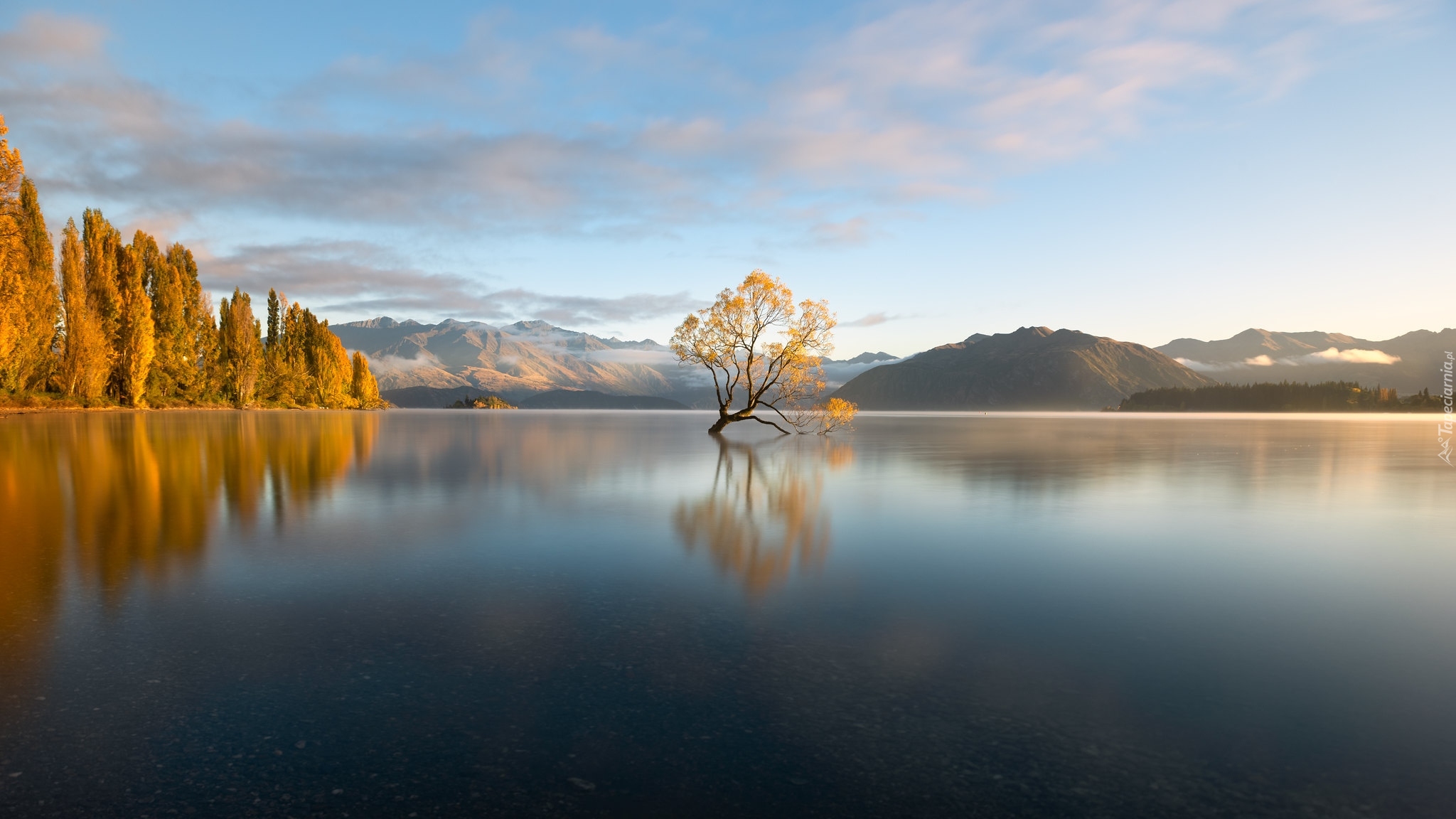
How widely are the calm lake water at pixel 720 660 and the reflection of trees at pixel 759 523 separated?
15 cm

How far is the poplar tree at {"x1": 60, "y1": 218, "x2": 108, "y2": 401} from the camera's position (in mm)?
74244

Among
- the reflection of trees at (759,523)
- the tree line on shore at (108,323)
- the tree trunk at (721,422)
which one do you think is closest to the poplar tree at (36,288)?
the tree line on shore at (108,323)

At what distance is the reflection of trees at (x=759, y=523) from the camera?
11.5 meters

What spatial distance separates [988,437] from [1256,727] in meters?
52.7

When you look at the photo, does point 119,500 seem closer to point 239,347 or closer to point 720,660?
point 720,660

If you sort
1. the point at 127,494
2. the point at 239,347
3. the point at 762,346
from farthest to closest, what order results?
the point at 239,347 → the point at 762,346 → the point at 127,494

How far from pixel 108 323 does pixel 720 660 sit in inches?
3859

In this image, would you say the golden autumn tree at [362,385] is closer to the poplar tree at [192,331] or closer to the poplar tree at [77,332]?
the poplar tree at [192,331]

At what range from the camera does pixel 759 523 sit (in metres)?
15.6

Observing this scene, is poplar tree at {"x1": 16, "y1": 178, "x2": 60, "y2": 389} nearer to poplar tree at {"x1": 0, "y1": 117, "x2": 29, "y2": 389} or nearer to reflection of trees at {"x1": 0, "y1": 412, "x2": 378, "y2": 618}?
poplar tree at {"x1": 0, "y1": 117, "x2": 29, "y2": 389}

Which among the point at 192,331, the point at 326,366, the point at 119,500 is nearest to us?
the point at 119,500

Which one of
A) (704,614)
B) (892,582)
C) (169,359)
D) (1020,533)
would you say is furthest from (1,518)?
(169,359)

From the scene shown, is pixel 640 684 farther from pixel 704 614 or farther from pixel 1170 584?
pixel 1170 584

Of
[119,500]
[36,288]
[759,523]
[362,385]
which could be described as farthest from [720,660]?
[362,385]
